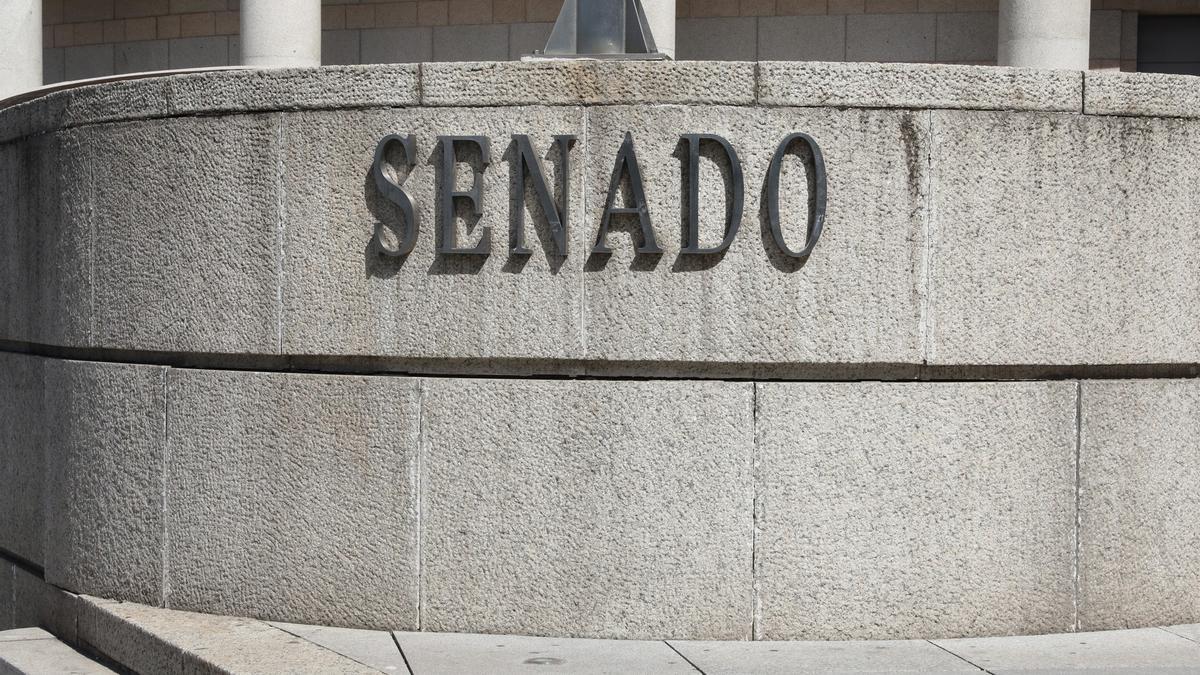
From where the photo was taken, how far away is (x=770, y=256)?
6586mm

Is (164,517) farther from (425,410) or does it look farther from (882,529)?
(882,529)

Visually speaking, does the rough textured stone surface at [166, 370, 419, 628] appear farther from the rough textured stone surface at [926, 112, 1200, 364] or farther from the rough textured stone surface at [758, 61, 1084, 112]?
the rough textured stone surface at [926, 112, 1200, 364]

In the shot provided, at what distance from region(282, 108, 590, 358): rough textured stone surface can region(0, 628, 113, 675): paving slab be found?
1.92 metres

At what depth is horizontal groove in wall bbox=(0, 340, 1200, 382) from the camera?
665cm

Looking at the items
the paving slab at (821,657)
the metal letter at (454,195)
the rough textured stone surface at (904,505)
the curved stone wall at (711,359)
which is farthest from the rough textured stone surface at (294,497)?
the rough textured stone surface at (904,505)

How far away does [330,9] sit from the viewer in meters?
24.7

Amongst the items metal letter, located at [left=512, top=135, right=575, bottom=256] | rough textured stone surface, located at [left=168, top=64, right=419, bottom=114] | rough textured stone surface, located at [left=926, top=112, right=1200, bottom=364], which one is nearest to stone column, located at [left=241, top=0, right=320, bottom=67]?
rough textured stone surface, located at [left=168, top=64, right=419, bottom=114]

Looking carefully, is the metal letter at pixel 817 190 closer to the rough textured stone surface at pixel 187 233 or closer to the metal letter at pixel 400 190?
the metal letter at pixel 400 190

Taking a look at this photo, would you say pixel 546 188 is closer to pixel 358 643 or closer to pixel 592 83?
pixel 592 83

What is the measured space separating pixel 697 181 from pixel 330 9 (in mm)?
19447

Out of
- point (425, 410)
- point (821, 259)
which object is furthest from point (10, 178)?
point (821, 259)

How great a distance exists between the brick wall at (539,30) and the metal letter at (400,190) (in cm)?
1589

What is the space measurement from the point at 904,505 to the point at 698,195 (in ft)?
5.53

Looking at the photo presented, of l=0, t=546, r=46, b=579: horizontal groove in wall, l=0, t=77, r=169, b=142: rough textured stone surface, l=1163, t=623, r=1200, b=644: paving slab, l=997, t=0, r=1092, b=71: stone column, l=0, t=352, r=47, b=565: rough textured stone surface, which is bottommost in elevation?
l=0, t=546, r=46, b=579: horizontal groove in wall
